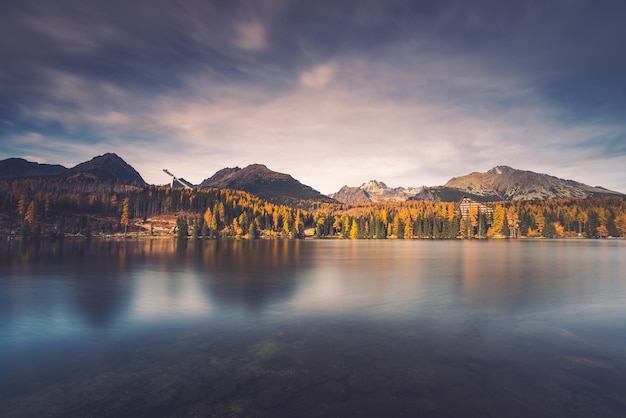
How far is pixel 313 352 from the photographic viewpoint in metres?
15.1

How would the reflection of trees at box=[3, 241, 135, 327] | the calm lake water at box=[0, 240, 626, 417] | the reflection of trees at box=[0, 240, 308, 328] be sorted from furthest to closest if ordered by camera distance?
the reflection of trees at box=[0, 240, 308, 328], the reflection of trees at box=[3, 241, 135, 327], the calm lake water at box=[0, 240, 626, 417]

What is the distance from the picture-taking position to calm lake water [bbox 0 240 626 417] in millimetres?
10602

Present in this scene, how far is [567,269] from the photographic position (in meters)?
45.1

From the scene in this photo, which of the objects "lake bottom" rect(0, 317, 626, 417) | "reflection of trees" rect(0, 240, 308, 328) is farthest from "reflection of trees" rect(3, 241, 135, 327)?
"lake bottom" rect(0, 317, 626, 417)

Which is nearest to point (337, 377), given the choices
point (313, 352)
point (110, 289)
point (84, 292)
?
point (313, 352)

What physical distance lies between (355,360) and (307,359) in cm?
195

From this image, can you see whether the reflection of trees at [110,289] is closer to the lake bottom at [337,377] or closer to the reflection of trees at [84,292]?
the reflection of trees at [84,292]

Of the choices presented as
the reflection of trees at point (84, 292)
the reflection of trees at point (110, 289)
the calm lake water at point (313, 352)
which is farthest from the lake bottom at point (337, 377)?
the reflection of trees at point (84, 292)

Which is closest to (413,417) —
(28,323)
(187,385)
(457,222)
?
(187,385)

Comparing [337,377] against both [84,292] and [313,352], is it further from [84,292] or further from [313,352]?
[84,292]

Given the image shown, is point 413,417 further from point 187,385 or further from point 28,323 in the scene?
point 28,323

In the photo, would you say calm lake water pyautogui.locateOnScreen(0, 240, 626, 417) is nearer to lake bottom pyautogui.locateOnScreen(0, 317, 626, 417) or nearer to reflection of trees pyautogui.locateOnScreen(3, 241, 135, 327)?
lake bottom pyautogui.locateOnScreen(0, 317, 626, 417)

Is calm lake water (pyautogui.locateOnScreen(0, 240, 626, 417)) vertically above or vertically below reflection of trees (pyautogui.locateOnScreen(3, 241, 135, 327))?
above

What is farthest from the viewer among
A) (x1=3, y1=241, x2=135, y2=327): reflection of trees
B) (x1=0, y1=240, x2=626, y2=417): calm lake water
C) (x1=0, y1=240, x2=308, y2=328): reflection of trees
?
(x1=0, y1=240, x2=308, y2=328): reflection of trees
